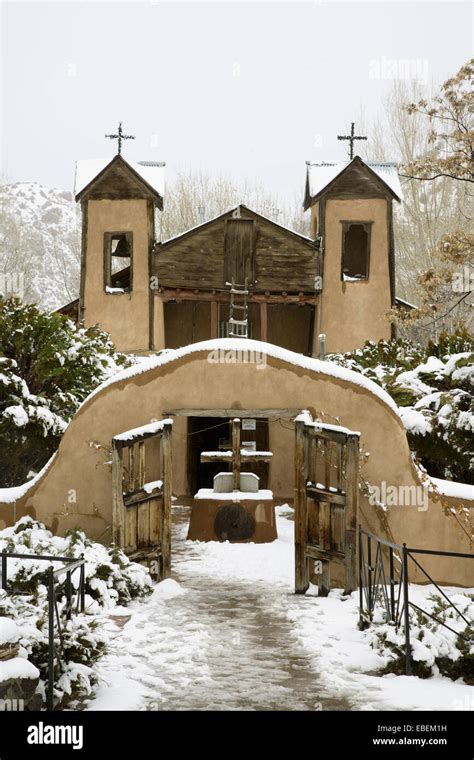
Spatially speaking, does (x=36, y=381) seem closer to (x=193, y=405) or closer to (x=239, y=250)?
(x=193, y=405)

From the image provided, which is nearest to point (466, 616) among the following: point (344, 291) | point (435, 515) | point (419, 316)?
point (435, 515)

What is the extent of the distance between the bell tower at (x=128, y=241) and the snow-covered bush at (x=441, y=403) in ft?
35.6

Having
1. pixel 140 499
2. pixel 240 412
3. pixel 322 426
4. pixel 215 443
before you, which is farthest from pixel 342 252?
pixel 140 499

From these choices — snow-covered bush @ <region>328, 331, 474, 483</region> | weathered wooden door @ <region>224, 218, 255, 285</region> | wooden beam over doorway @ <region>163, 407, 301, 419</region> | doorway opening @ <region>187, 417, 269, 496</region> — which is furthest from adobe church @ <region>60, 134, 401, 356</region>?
wooden beam over doorway @ <region>163, 407, 301, 419</region>

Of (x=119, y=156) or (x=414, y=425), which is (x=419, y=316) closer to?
(x=414, y=425)

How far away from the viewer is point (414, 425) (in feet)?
47.5

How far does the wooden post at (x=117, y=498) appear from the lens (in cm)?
1131

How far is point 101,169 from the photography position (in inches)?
1034

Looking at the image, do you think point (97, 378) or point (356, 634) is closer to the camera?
point (356, 634)

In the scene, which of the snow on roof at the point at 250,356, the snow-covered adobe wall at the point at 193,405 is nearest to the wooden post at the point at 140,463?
the snow-covered adobe wall at the point at 193,405

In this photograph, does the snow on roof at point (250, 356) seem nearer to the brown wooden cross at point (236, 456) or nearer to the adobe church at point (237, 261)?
the brown wooden cross at point (236, 456)

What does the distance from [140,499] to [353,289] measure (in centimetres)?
1604

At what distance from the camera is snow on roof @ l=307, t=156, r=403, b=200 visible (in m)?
26.3

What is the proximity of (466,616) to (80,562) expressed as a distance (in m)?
4.21
